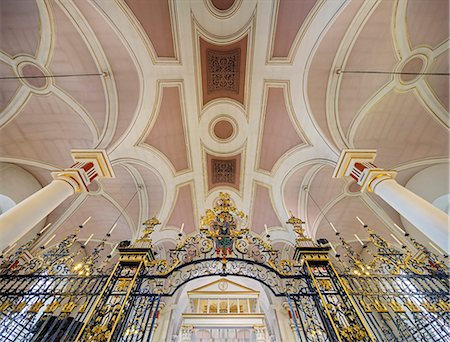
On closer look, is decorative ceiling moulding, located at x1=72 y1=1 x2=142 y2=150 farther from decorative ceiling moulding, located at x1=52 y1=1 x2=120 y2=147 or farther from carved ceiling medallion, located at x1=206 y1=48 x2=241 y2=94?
carved ceiling medallion, located at x1=206 y1=48 x2=241 y2=94

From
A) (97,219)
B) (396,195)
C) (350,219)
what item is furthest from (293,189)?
(97,219)

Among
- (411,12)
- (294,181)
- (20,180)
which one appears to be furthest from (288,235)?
(20,180)

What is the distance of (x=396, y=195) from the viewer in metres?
4.77

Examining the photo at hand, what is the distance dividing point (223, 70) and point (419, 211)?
7078mm

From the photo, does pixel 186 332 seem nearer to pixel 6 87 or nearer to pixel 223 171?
pixel 223 171

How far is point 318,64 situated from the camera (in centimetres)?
673

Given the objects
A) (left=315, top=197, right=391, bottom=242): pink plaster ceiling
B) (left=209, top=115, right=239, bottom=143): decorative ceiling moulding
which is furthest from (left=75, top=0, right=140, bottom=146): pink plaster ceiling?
(left=315, top=197, right=391, bottom=242): pink plaster ceiling

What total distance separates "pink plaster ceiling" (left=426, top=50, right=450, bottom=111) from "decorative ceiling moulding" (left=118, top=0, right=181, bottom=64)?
8098 mm

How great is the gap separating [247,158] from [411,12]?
681 centimetres

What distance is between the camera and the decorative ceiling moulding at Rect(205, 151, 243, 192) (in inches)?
405

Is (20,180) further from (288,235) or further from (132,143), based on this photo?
(288,235)

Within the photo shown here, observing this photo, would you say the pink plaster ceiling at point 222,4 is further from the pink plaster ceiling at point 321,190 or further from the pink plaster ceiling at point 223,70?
the pink plaster ceiling at point 321,190

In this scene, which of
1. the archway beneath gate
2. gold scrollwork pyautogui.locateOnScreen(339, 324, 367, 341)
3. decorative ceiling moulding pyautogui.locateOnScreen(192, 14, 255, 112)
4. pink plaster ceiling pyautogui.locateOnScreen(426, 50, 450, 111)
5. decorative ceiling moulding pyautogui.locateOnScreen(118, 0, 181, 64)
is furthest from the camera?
the archway beneath gate

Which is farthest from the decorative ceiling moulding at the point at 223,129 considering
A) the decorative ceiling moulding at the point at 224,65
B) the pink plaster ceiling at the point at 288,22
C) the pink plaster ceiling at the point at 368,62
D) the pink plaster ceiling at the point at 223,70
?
the pink plaster ceiling at the point at 368,62
